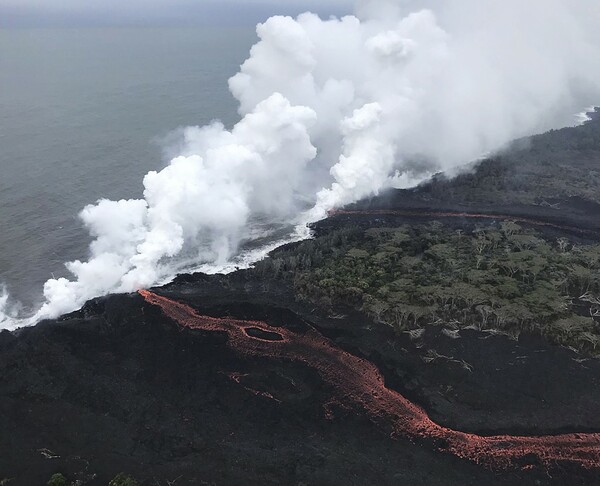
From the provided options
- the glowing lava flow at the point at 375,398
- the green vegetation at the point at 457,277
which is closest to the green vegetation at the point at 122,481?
the glowing lava flow at the point at 375,398

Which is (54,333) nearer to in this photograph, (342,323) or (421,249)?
(342,323)

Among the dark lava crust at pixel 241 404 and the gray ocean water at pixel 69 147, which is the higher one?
the gray ocean water at pixel 69 147

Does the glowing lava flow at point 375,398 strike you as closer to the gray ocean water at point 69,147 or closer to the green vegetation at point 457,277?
the green vegetation at point 457,277

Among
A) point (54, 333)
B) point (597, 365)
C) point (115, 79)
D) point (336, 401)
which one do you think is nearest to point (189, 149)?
point (54, 333)

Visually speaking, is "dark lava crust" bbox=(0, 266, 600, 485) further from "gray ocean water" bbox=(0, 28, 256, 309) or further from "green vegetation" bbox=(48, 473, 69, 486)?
"gray ocean water" bbox=(0, 28, 256, 309)

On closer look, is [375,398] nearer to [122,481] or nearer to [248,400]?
[248,400]

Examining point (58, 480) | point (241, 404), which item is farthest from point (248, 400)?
point (58, 480)
